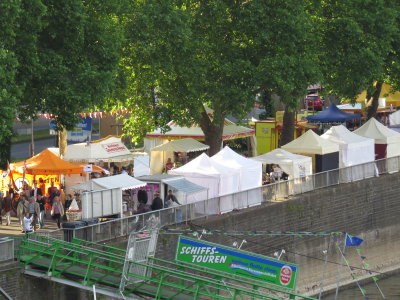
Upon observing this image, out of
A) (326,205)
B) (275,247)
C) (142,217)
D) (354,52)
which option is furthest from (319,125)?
(142,217)

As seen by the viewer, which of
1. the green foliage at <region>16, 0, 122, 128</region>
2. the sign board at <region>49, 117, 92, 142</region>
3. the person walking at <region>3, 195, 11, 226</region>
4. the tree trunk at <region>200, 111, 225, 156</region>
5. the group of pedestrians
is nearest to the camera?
the green foliage at <region>16, 0, 122, 128</region>

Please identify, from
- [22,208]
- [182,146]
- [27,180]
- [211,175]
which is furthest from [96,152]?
[22,208]

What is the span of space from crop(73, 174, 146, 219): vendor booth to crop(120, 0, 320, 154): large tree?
7.67 metres

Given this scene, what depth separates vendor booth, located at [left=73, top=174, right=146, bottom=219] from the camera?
36781 mm

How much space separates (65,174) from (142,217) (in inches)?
313

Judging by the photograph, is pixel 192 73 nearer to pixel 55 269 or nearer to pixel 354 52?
pixel 354 52

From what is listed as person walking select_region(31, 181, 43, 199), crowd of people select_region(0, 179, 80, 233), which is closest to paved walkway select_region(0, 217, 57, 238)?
crowd of people select_region(0, 179, 80, 233)

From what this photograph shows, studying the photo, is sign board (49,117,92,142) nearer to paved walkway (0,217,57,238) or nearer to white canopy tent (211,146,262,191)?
white canopy tent (211,146,262,191)

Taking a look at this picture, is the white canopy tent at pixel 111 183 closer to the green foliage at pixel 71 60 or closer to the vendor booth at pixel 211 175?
the green foliage at pixel 71 60

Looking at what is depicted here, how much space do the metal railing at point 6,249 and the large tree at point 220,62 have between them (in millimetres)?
14973

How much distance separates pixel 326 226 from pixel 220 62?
A: 788 centimetres

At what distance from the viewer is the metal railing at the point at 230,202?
3584 centimetres

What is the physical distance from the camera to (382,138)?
54.3m

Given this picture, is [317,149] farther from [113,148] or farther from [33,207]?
[33,207]
